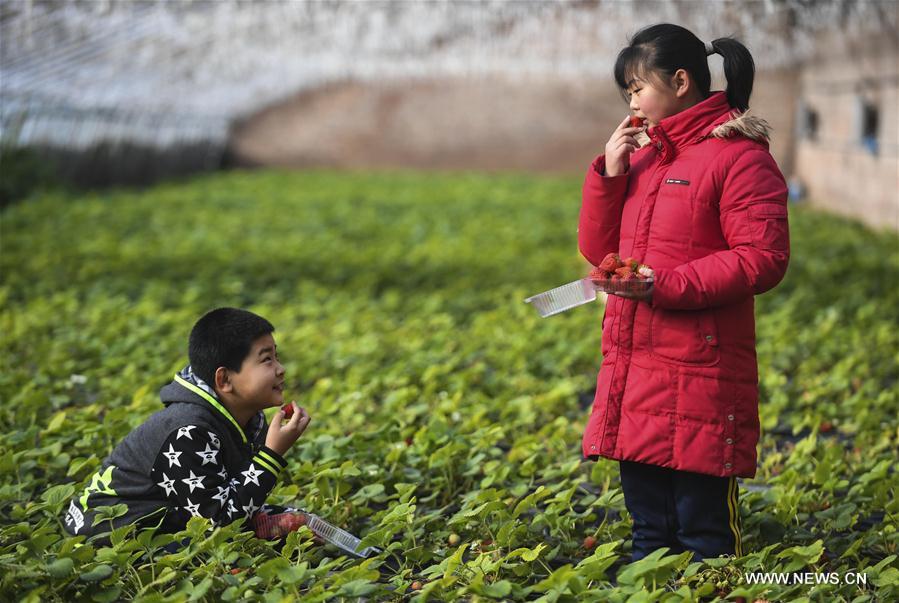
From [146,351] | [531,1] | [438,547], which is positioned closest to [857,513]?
[438,547]

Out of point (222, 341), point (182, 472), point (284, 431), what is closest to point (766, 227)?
point (284, 431)

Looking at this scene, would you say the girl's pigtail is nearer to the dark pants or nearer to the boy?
the dark pants

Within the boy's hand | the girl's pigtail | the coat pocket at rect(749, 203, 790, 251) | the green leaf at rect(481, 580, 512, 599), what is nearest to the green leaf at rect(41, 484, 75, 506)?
the boy's hand

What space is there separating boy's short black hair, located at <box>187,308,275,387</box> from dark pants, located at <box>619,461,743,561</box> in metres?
1.07

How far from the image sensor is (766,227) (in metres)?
2.58

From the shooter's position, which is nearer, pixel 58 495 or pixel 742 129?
pixel 742 129

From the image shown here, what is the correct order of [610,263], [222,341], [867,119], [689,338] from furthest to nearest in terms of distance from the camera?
[867,119]
[222,341]
[689,338]
[610,263]

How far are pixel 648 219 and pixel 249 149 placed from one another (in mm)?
21789

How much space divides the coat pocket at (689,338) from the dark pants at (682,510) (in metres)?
0.30

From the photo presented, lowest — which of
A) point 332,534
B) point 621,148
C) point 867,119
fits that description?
point 867,119

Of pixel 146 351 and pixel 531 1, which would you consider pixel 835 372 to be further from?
pixel 531 1

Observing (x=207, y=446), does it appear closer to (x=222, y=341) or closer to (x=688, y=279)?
(x=222, y=341)

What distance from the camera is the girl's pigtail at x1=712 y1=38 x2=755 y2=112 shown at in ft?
8.78

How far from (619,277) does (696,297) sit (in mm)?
198
